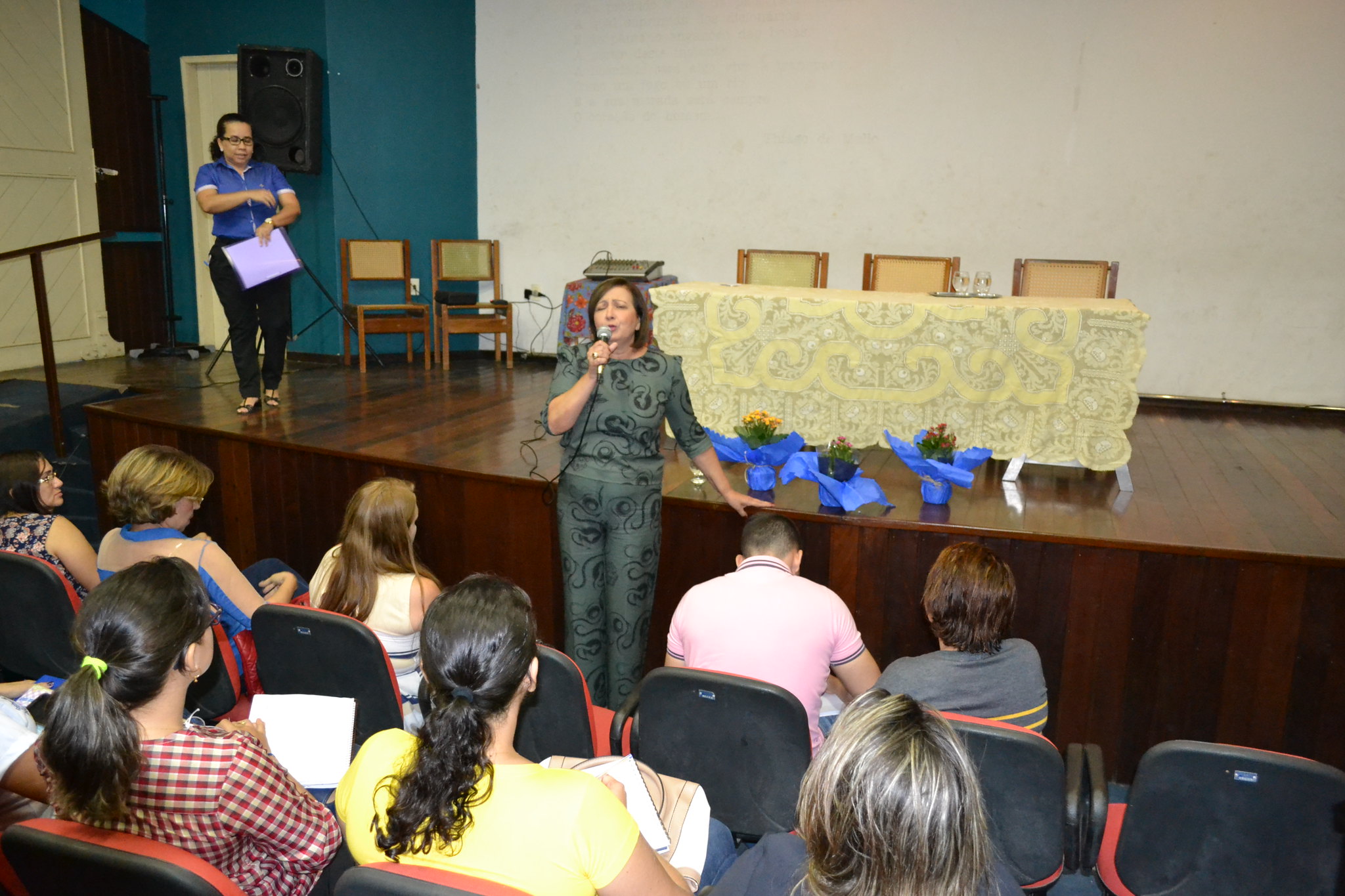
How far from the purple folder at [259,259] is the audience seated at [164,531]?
7.70ft

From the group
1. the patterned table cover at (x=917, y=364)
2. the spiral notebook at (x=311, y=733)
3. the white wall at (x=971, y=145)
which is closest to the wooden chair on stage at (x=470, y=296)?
the white wall at (x=971, y=145)

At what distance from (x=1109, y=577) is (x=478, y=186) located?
6.20 m

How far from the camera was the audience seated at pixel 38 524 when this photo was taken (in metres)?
2.77

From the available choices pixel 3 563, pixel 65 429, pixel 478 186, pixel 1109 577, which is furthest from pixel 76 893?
pixel 478 186

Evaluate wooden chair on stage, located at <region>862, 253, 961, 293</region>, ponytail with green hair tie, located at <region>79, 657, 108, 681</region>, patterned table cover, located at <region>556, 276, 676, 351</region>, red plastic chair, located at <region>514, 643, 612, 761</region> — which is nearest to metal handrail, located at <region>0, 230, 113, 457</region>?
patterned table cover, located at <region>556, 276, 676, 351</region>

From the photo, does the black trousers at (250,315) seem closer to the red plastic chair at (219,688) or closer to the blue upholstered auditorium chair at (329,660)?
the red plastic chair at (219,688)

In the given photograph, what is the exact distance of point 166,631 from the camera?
157 cm

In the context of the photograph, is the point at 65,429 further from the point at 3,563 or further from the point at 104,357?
the point at 3,563

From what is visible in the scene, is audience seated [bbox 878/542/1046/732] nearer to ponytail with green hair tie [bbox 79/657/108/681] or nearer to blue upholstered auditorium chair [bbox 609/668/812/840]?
blue upholstered auditorium chair [bbox 609/668/812/840]

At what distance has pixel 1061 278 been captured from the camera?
18.4ft

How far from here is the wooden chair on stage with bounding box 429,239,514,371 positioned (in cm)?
739

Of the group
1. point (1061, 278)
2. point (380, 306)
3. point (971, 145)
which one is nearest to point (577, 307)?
point (380, 306)

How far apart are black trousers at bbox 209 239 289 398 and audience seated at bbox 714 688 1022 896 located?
14.6 ft

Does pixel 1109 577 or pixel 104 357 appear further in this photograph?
pixel 104 357
